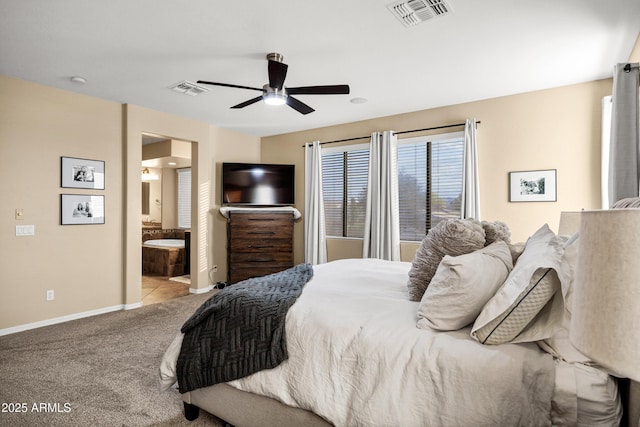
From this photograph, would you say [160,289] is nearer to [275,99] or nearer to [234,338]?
[275,99]

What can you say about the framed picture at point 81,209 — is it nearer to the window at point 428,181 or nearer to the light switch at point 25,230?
the light switch at point 25,230

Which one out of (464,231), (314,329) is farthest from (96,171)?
(464,231)

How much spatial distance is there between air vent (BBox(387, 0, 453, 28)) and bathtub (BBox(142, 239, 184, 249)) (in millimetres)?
5940

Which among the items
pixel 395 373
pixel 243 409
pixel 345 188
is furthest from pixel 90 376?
pixel 345 188

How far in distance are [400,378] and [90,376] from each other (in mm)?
2442

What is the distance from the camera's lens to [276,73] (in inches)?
110

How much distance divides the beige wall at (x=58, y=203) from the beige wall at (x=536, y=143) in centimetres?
395

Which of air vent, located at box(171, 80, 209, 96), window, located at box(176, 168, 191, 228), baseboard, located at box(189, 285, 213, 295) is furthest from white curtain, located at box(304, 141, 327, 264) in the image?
window, located at box(176, 168, 191, 228)

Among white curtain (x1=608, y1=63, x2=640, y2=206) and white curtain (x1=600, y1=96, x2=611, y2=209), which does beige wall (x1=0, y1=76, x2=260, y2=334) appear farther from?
white curtain (x1=600, y1=96, x2=611, y2=209)

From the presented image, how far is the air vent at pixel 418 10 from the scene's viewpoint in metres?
2.34

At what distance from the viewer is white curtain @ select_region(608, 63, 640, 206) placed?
2.54 meters

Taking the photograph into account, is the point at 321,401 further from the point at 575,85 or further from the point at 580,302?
the point at 575,85

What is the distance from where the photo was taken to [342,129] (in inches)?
218

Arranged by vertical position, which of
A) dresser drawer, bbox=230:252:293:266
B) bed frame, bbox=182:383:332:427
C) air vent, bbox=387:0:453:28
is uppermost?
air vent, bbox=387:0:453:28
